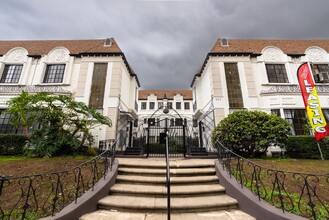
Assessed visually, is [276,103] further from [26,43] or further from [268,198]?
[26,43]

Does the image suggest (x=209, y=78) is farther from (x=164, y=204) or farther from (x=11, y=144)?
(x=11, y=144)

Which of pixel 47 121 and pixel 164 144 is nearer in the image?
pixel 164 144

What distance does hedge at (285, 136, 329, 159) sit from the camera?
955 centimetres

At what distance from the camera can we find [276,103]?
11922 mm

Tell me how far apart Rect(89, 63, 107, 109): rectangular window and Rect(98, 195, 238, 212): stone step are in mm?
9702

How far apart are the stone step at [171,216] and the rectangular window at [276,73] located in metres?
13.5

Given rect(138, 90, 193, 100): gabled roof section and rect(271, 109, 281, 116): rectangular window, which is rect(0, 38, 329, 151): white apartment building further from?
rect(138, 90, 193, 100): gabled roof section

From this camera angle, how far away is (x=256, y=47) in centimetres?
1483

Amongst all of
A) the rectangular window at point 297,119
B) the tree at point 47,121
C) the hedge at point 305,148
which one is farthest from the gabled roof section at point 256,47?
the tree at point 47,121

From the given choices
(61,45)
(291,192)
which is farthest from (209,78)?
(61,45)

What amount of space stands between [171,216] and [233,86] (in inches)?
466

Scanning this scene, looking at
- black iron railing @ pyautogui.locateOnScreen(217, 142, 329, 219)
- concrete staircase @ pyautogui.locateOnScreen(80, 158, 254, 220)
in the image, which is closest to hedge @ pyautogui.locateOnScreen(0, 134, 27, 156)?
concrete staircase @ pyautogui.locateOnScreen(80, 158, 254, 220)

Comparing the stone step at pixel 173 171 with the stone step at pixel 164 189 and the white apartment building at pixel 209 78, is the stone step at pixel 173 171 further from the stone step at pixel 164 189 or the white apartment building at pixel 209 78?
the white apartment building at pixel 209 78

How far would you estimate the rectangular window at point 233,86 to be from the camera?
12.3m
